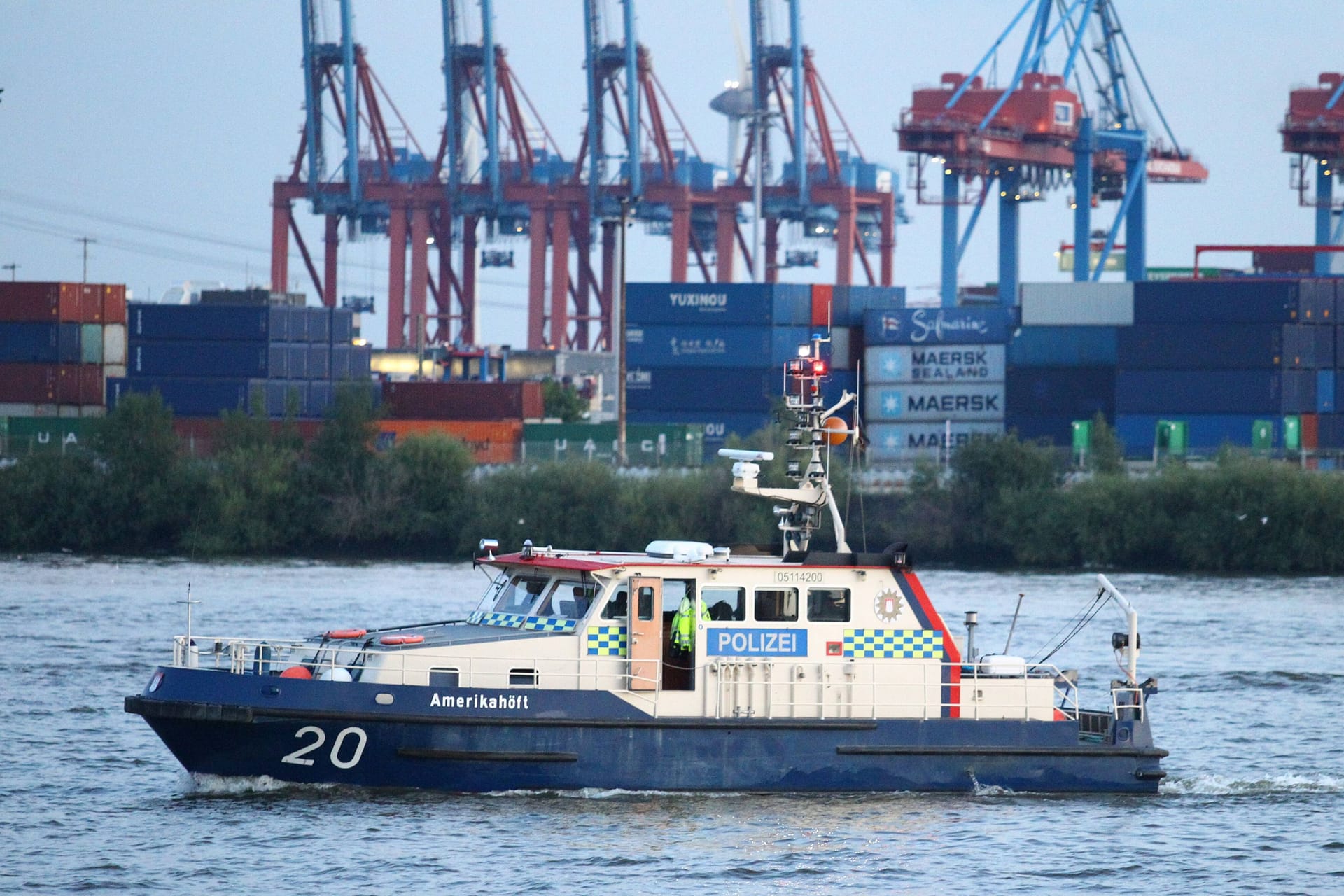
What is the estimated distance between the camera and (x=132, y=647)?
2744cm

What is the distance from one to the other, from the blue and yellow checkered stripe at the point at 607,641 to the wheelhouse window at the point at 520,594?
737 millimetres

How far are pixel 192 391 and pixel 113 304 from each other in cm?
495

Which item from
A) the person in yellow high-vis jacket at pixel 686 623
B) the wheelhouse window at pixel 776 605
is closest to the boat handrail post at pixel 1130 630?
the wheelhouse window at pixel 776 605

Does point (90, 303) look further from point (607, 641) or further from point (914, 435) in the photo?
point (607, 641)

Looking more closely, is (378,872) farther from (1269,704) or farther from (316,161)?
(316,161)

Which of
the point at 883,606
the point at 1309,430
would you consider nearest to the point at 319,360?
the point at 1309,430

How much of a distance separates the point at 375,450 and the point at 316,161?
45749 millimetres

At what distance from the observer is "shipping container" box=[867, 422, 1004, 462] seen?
5650cm

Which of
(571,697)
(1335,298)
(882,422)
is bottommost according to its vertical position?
(571,697)

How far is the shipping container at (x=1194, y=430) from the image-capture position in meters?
54.0

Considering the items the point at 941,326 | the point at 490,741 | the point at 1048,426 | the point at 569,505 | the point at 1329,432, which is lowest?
the point at 490,741

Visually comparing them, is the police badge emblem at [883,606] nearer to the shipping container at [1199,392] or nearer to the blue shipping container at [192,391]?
the shipping container at [1199,392]

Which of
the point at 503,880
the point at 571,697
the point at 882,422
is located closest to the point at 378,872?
the point at 503,880

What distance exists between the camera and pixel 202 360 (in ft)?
212
